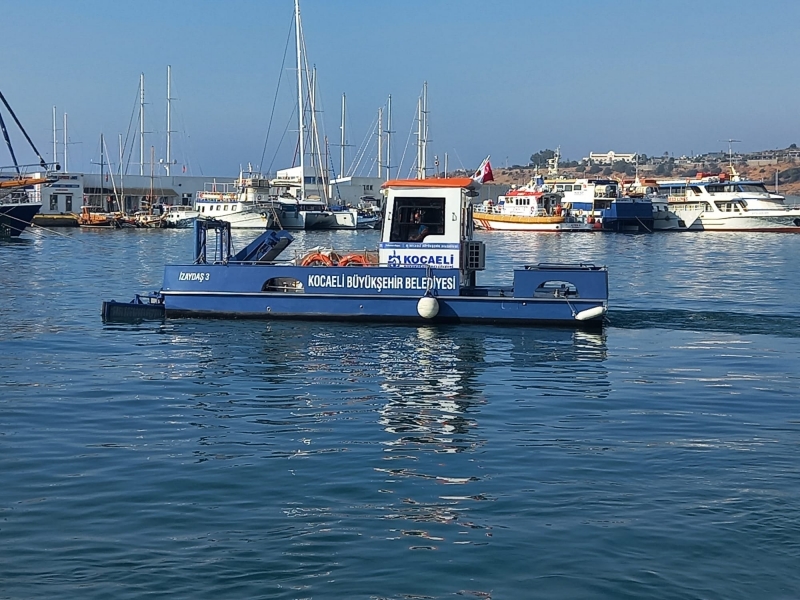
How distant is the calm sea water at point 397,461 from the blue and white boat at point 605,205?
61032mm

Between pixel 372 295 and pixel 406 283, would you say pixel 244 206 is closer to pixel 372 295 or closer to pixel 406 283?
pixel 372 295

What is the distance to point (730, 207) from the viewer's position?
8025 cm

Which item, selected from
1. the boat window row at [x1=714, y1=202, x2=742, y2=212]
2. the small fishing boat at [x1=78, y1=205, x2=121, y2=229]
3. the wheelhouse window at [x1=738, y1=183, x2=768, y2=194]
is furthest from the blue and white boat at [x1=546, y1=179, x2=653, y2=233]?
the small fishing boat at [x1=78, y1=205, x2=121, y2=229]

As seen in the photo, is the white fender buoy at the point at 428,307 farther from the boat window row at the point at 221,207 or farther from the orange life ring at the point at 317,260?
the boat window row at the point at 221,207

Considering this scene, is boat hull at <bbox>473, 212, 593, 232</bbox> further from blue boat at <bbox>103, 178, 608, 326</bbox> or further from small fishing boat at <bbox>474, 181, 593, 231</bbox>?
blue boat at <bbox>103, 178, 608, 326</bbox>

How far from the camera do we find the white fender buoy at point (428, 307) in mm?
20047

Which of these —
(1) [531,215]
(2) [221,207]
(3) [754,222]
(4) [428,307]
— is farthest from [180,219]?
(4) [428,307]

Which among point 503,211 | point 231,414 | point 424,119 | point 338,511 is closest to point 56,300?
point 231,414

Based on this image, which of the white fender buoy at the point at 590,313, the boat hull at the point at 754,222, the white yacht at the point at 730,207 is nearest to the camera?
the white fender buoy at the point at 590,313

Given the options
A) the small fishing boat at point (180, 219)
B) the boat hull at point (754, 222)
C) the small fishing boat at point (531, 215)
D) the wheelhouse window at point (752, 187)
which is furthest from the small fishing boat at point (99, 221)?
the wheelhouse window at point (752, 187)

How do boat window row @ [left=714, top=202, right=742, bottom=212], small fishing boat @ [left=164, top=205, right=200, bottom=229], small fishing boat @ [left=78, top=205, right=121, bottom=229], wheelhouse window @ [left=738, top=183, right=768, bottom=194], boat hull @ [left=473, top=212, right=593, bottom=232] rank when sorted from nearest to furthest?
boat hull @ [left=473, top=212, right=593, bottom=232] < boat window row @ [left=714, top=202, right=742, bottom=212] < wheelhouse window @ [left=738, top=183, right=768, bottom=194] < small fishing boat @ [left=78, top=205, right=121, bottom=229] < small fishing boat @ [left=164, top=205, right=200, bottom=229]

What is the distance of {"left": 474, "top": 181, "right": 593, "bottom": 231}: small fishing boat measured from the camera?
79125mm

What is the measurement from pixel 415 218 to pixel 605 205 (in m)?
69.5

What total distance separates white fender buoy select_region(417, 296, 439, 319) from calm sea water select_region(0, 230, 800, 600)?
66cm
